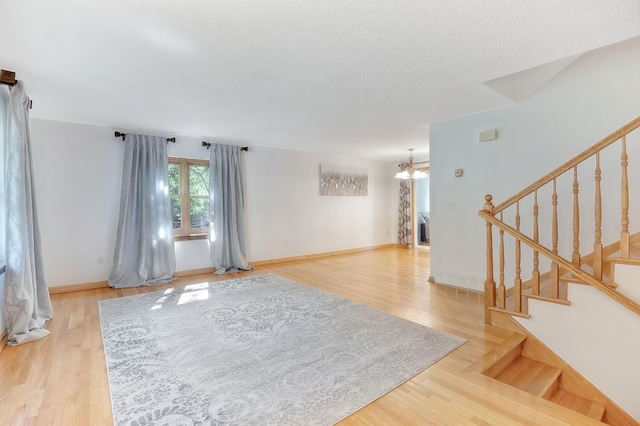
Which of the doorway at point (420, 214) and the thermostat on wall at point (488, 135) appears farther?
the doorway at point (420, 214)

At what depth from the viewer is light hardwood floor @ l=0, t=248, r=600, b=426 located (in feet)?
5.50

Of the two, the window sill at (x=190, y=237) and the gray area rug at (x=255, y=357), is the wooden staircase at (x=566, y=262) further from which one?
the window sill at (x=190, y=237)

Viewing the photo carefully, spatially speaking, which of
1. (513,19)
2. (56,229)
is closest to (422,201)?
(513,19)

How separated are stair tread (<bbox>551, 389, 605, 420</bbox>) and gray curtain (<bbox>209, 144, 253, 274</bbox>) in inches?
178

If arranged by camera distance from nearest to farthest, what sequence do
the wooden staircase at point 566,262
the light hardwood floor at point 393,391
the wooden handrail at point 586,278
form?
1. the light hardwood floor at point 393,391
2. the wooden handrail at point 586,278
3. the wooden staircase at point 566,262

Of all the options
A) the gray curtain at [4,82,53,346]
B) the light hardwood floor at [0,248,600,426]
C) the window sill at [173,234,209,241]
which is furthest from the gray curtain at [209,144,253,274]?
the gray curtain at [4,82,53,346]

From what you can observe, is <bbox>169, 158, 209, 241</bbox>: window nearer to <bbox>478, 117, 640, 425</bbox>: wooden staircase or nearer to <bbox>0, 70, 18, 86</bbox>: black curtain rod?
<bbox>0, 70, 18, 86</bbox>: black curtain rod

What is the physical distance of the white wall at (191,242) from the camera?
4203 millimetres

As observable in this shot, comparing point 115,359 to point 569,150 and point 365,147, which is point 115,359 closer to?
point 569,150

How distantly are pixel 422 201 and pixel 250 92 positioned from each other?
605 centimetres

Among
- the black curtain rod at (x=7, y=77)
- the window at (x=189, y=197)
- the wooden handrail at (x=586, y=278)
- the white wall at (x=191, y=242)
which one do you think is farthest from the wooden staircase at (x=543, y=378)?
the window at (x=189, y=197)

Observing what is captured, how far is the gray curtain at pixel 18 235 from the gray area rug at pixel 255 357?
61 cm

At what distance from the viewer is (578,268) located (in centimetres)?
233

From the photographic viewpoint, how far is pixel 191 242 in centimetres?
532
